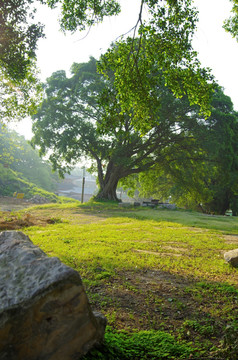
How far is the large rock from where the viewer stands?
2027 mm

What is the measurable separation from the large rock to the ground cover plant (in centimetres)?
27

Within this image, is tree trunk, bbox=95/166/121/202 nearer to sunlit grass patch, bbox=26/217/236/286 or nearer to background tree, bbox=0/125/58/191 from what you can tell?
sunlit grass patch, bbox=26/217/236/286

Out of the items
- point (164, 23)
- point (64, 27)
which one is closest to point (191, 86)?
point (164, 23)

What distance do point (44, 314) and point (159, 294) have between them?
246cm

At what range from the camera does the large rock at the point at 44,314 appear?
2.03 metres

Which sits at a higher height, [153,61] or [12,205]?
[153,61]

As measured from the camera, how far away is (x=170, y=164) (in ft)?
85.1

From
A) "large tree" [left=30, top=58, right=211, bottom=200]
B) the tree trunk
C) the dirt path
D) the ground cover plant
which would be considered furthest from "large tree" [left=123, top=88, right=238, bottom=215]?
the ground cover plant

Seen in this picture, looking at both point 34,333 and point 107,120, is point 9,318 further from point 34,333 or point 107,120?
point 107,120

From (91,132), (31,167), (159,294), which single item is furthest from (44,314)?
(31,167)

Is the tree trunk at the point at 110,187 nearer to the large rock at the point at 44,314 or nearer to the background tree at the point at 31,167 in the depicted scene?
the large rock at the point at 44,314

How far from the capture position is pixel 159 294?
→ 4172mm

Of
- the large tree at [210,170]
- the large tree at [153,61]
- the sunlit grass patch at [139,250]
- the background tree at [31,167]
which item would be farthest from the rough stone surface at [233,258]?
the background tree at [31,167]

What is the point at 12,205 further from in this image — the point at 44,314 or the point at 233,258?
the point at 44,314
